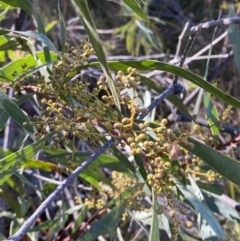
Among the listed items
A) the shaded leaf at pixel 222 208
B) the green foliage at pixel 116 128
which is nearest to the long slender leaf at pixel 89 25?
the green foliage at pixel 116 128

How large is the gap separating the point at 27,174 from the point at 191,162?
2.02 feet

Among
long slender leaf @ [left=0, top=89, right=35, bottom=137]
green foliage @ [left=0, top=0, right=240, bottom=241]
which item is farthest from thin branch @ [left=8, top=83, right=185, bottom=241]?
long slender leaf @ [left=0, top=89, right=35, bottom=137]

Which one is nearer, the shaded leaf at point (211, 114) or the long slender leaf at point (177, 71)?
the long slender leaf at point (177, 71)

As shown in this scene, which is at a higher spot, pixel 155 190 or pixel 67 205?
pixel 155 190

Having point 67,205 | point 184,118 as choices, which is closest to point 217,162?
point 184,118

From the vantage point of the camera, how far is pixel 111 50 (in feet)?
8.77

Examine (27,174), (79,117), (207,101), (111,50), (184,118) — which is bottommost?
(111,50)

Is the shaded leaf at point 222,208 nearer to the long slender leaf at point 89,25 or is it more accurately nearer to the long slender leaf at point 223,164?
the long slender leaf at point 223,164

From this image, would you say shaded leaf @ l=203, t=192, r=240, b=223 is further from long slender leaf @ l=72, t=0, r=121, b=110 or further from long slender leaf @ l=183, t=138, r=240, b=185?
long slender leaf @ l=72, t=0, r=121, b=110

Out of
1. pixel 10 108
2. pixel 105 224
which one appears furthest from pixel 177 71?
pixel 105 224

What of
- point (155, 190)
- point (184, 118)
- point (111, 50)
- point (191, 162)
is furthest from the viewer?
point (111, 50)

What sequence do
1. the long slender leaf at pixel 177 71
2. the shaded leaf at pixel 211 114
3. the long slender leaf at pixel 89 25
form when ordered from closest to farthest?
1. the long slender leaf at pixel 89 25
2. the long slender leaf at pixel 177 71
3. the shaded leaf at pixel 211 114

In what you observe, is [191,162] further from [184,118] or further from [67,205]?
[67,205]

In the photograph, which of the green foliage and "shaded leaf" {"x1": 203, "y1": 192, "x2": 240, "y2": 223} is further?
"shaded leaf" {"x1": 203, "y1": 192, "x2": 240, "y2": 223}
